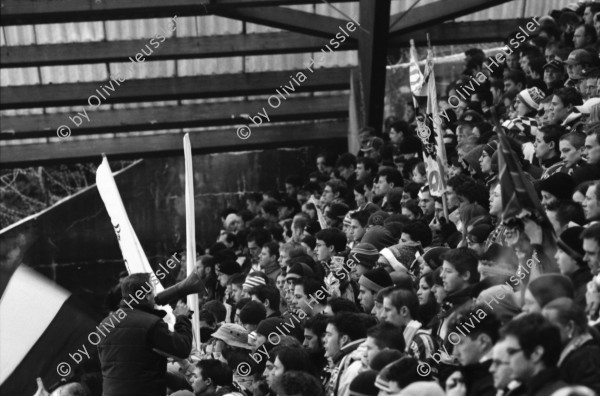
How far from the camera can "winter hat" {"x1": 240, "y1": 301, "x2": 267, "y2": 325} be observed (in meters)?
9.60

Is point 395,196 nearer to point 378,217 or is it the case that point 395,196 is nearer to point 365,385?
point 378,217

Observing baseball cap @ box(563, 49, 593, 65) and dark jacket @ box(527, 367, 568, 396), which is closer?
dark jacket @ box(527, 367, 568, 396)

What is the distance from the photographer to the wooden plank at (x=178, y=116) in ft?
56.9

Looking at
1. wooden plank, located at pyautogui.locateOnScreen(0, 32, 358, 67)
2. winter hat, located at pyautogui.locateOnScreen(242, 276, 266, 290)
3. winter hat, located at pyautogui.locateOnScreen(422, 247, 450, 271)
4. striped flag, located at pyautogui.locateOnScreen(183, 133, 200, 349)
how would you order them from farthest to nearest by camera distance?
1. wooden plank, located at pyautogui.locateOnScreen(0, 32, 358, 67)
2. winter hat, located at pyautogui.locateOnScreen(242, 276, 266, 290)
3. striped flag, located at pyautogui.locateOnScreen(183, 133, 200, 349)
4. winter hat, located at pyautogui.locateOnScreen(422, 247, 450, 271)

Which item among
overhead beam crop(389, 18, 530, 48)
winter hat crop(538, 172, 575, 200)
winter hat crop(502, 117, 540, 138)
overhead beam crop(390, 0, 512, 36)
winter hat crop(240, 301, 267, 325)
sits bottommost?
winter hat crop(240, 301, 267, 325)

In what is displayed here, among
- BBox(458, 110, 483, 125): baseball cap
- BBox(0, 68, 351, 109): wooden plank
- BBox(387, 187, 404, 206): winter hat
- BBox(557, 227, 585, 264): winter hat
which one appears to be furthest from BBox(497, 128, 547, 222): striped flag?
BBox(0, 68, 351, 109): wooden plank

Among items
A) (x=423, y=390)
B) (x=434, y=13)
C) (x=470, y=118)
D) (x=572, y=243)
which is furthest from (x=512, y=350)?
(x=434, y=13)

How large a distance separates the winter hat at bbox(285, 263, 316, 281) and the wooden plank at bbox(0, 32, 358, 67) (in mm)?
6165

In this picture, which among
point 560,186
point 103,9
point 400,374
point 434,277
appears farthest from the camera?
point 103,9

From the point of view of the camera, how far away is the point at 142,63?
661 inches

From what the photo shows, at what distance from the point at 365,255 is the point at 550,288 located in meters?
3.65

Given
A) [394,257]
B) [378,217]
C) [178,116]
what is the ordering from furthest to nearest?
[178,116], [378,217], [394,257]

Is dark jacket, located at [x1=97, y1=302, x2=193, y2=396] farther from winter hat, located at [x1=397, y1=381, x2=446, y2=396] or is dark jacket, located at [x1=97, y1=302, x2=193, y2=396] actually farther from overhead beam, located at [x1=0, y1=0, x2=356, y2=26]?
overhead beam, located at [x1=0, y1=0, x2=356, y2=26]

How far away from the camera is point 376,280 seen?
841cm
